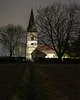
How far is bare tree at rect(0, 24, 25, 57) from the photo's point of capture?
5355 centimetres

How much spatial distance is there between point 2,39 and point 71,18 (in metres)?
25.2

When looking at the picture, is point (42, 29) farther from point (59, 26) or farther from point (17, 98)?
point (17, 98)

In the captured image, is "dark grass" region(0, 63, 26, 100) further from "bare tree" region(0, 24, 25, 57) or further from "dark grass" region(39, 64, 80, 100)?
"bare tree" region(0, 24, 25, 57)

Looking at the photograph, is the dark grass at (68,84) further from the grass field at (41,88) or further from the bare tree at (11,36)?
the bare tree at (11,36)

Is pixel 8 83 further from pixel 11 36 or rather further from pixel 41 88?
pixel 11 36

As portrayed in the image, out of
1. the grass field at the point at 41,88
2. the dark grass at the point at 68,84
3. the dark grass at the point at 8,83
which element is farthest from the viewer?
the dark grass at the point at 68,84

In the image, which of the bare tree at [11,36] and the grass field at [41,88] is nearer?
the grass field at [41,88]

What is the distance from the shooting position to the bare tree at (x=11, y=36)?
53550 millimetres

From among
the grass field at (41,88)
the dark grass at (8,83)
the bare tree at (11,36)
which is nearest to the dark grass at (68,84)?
the grass field at (41,88)

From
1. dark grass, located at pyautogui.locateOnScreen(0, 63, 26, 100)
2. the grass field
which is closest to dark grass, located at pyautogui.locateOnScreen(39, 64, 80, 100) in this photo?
the grass field

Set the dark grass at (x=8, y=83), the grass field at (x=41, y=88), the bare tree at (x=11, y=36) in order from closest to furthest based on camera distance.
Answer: the grass field at (x=41, y=88) → the dark grass at (x=8, y=83) → the bare tree at (x=11, y=36)

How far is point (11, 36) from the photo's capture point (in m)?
53.8

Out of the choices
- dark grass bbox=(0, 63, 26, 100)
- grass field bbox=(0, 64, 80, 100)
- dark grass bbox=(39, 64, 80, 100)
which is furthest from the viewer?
dark grass bbox=(39, 64, 80, 100)

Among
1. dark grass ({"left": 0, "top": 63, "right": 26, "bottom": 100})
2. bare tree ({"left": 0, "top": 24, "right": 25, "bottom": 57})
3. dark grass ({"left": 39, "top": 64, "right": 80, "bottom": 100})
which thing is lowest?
dark grass ({"left": 39, "top": 64, "right": 80, "bottom": 100})
